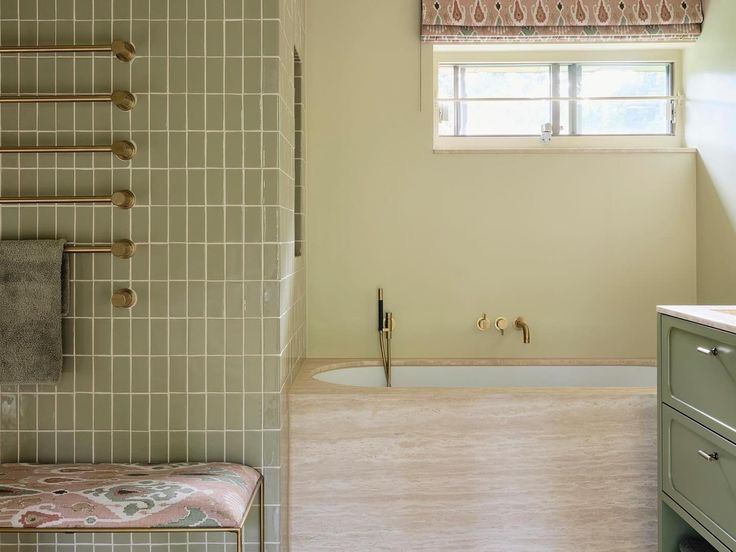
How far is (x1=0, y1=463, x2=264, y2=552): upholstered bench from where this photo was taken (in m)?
1.53

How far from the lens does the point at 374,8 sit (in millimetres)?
2900

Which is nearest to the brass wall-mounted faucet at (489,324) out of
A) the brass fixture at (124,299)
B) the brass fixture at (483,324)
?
the brass fixture at (483,324)

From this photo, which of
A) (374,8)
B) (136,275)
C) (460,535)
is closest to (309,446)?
(460,535)

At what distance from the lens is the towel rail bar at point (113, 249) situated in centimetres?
188

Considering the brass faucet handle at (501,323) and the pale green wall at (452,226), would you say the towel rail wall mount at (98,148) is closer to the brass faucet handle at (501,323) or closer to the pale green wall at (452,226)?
the pale green wall at (452,226)

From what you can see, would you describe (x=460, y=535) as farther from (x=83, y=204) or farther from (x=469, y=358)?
(x=83, y=204)

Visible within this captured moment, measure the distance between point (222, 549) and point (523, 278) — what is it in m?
1.72

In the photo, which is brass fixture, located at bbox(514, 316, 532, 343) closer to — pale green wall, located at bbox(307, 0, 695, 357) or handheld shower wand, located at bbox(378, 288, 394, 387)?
pale green wall, located at bbox(307, 0, 695, 357)

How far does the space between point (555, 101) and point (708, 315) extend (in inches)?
61.0

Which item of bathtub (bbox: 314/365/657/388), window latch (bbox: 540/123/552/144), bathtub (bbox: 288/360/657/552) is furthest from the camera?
window latch (bbox: 540/123/552/144)

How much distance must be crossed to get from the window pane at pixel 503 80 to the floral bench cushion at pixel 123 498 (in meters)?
2.09

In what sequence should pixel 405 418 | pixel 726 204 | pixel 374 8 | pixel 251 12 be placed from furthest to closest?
1. pixel 374 8
2. pixel 726 204
3. pixel 405 418
4. pixel 251 12

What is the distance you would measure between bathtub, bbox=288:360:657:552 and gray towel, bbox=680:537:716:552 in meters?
0.14

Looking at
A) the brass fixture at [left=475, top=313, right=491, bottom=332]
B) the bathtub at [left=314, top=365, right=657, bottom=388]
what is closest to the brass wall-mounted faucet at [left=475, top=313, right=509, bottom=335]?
Answer: the brass fixture at [left=475, top=313, right=491, bottom=332]
